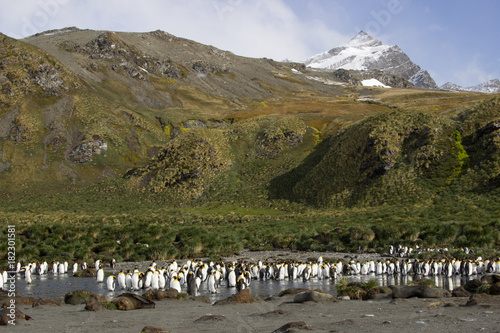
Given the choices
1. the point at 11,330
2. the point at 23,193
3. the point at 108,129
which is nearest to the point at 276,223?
the point at 11,330

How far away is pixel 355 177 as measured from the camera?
209ft

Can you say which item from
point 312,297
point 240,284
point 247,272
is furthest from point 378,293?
point 247,272

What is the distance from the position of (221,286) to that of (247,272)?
2.64m

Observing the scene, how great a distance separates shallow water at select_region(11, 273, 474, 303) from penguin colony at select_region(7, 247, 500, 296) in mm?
413

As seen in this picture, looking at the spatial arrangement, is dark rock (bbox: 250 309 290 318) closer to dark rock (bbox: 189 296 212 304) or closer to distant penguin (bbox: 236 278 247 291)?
dark rock (bbox: 189 296 212 304)

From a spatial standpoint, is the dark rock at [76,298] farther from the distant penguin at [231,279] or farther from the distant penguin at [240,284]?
the distant penguin at [231,279]

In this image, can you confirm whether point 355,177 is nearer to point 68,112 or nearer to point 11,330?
point 11,330

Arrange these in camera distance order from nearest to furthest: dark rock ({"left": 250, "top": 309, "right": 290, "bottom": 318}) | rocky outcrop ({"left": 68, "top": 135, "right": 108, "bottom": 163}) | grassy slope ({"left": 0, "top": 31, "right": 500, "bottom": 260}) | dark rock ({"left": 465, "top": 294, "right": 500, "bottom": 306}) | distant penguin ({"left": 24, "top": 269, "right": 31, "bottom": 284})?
dark rock ({"left": 465, "top": 294, "right": 500, "bottom": 306}) → dark rock ({"left": 250, "top": 309, "right": 290, "bottom": 318}) → distant penguin ({"left": 24, "top": 269, "right": 31, "bottom": 284}) → grassy slope ({"left": 0, "top": 31, "right": 500, "bottom": 260}) → rocky outcrop ({"left": 68, "top": 135, "right": 108, "bottom": 163})

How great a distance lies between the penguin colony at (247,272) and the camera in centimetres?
2134

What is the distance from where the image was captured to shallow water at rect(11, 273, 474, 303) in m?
20.7

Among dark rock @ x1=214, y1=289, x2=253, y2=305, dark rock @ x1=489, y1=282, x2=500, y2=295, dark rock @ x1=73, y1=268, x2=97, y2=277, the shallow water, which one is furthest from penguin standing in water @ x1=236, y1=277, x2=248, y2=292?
dark rock @ x1=73, y1=268, x2=97, y2=277

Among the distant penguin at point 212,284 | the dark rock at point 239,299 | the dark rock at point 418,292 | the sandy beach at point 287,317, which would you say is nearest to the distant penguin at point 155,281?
the distant penguin at point 212,284

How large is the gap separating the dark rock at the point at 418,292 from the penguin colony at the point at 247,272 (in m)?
7.60

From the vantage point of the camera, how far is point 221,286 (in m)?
23.9
